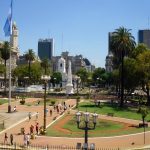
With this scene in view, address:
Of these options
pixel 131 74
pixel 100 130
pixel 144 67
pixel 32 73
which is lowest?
pixel 100 130

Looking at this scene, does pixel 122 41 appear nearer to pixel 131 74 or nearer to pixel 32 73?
pixel 131 74

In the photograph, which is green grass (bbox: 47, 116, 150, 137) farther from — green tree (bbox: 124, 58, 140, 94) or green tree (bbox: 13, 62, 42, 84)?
green tree (bbox: 13, 62, 42, 84)

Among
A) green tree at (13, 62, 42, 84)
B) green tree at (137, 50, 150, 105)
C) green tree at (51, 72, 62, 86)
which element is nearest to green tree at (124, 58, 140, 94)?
green tree at (137, 50, 150, 105)

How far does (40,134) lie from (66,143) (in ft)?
19.0

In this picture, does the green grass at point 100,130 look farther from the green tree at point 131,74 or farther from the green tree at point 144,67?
the green tree at point 131,74

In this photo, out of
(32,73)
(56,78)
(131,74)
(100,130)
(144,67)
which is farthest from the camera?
(56,78)

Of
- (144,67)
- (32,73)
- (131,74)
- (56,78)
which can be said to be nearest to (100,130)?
(144,67)

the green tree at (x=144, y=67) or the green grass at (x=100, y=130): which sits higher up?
the green tree at (x=144, y=67)

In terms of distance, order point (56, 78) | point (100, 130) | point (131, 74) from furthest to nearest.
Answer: point (56, 78)
point (131, 74)
point (100, 130)

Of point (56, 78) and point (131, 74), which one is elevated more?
point (56, 78)

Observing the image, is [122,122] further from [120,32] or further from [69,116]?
[120,32]

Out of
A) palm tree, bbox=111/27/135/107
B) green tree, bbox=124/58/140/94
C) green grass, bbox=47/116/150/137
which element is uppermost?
palm tree, bbox=111/27/135/107

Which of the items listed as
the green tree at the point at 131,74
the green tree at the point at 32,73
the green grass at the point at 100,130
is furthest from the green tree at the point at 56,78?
the green grass at the point at 100,130

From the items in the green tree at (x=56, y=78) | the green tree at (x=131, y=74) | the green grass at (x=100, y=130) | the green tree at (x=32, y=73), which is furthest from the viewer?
the green tree at (x=56, y=78)
